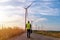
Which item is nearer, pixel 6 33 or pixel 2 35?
pixel 2 35

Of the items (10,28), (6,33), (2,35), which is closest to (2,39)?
(2,35)

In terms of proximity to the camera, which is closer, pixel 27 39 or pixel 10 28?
pixel 27 39

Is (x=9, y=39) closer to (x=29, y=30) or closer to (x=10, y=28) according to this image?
(x=29, y=30)

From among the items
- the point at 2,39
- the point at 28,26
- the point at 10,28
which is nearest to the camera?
the point at 2,39

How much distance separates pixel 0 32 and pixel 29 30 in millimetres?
3300

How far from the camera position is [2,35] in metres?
25.6

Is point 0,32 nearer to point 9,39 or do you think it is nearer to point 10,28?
point 9,39

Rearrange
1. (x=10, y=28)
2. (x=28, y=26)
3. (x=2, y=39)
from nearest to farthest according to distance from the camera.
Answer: (x=2, y=39)
(x=28, y=26)
(x=10, y=28)

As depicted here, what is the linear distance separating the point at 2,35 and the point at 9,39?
3.09ft

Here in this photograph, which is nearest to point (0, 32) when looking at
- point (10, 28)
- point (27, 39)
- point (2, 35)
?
point (2, 35)

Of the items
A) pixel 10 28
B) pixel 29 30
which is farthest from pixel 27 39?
pixel 10 28

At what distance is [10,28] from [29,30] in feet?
16.1

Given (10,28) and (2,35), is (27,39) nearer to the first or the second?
(2,35)

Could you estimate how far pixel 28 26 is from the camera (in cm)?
2614
